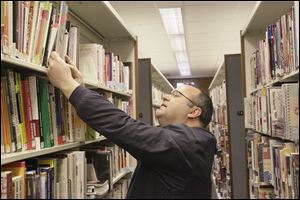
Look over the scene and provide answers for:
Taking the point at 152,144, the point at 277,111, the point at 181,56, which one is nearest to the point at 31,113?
the point at 152,144

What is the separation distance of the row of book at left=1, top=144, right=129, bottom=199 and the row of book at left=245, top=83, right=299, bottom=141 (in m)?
1.01

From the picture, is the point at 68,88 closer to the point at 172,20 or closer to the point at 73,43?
the point at 73,43

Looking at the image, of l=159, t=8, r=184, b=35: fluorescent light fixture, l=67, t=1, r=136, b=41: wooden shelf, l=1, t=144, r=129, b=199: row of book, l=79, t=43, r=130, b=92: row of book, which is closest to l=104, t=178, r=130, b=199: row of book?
l=1, t=144, r=129, b=199: row of book

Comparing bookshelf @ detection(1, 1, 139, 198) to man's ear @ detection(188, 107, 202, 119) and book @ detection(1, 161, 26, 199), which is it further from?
man's ear @ detection(188, 107, 202, 119)

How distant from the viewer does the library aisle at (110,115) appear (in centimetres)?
118

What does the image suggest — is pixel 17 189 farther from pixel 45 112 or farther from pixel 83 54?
pixel 83 54

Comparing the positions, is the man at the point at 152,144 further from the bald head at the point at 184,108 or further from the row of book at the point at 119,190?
the row of book at the point at 119,190

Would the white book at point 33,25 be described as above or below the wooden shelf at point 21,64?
above

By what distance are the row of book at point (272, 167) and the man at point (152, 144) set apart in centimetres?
44

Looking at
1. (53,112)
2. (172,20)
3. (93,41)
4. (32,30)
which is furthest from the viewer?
(172,20)

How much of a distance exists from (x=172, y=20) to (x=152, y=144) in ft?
13.1

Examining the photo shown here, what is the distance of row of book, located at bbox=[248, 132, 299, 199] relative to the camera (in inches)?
64.9

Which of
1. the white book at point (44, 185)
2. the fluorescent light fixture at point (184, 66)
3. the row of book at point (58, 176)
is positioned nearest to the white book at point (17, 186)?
the row of book at point (58, 176)

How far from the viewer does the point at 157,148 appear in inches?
50.9
